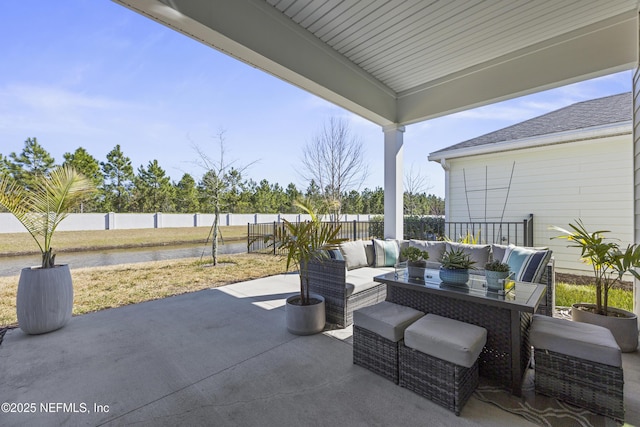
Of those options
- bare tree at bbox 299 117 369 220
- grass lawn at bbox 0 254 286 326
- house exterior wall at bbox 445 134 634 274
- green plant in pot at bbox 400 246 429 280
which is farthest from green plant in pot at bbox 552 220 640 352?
bare tree at bbox 299 117 369 220

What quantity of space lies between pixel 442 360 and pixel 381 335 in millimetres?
450

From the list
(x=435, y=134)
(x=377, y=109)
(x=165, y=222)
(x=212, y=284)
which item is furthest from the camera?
(x=165, y=222)

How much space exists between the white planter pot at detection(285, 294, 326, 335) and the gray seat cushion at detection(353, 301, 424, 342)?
0.71 metres

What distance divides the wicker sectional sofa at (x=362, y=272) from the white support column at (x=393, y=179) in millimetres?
603

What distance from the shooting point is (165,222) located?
16.0 meters

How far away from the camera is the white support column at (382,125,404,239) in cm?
462

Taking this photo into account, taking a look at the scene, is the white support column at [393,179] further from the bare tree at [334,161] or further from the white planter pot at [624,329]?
the bare tree at [334,161]

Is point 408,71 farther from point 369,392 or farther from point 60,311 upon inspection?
point 60,311

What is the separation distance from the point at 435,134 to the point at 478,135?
1.08 m

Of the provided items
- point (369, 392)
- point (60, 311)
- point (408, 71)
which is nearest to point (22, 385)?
point (60, 311)

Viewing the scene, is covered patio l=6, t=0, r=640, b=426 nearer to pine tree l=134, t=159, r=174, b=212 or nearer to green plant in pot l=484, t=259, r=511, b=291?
green plant in pot l=484, t=259, r=511, b=291

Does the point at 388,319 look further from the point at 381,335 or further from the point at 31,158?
the point at 31,158

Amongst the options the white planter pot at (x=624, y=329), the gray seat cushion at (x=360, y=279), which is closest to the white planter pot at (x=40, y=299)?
the gray seat cushion at (x=360, y=279)

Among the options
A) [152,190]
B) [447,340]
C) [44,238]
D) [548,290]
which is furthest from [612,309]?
[152,190]
